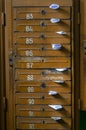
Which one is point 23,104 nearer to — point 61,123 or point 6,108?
point 6,108

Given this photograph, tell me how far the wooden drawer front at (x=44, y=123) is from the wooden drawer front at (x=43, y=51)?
0.51m

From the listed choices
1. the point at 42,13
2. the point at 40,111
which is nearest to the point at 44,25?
the point at 42,13

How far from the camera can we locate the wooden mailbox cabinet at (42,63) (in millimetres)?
2281

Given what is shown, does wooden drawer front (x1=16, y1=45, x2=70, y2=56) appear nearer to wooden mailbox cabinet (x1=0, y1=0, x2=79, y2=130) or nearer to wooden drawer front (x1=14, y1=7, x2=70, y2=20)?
wooden mailbox cabinet (x1=0, y1=0, x2=79, y2=130)

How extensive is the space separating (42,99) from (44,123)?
7.6 inches

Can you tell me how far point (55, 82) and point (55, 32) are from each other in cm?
39

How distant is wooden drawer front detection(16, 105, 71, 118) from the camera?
2318 mm

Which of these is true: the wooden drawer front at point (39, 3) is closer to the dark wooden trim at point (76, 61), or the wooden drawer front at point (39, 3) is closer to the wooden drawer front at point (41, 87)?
the dark wooden trim at point (76, 61)

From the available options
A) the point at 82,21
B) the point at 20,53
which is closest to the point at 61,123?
the point at 20,53

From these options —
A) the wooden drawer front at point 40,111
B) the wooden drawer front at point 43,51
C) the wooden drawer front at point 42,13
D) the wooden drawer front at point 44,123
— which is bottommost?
the wooden drawer front at point 44,123

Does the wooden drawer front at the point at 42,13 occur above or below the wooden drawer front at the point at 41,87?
above

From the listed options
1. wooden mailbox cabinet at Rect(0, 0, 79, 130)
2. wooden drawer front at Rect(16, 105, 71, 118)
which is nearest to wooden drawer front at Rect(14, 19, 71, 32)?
wooden mailbox cabinet at Rect(0, 0, 79, 130)

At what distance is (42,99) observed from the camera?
7.63ft

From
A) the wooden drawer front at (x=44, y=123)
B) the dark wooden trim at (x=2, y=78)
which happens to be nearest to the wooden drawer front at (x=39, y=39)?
the dark wooden trim at (x=2, y=78)
